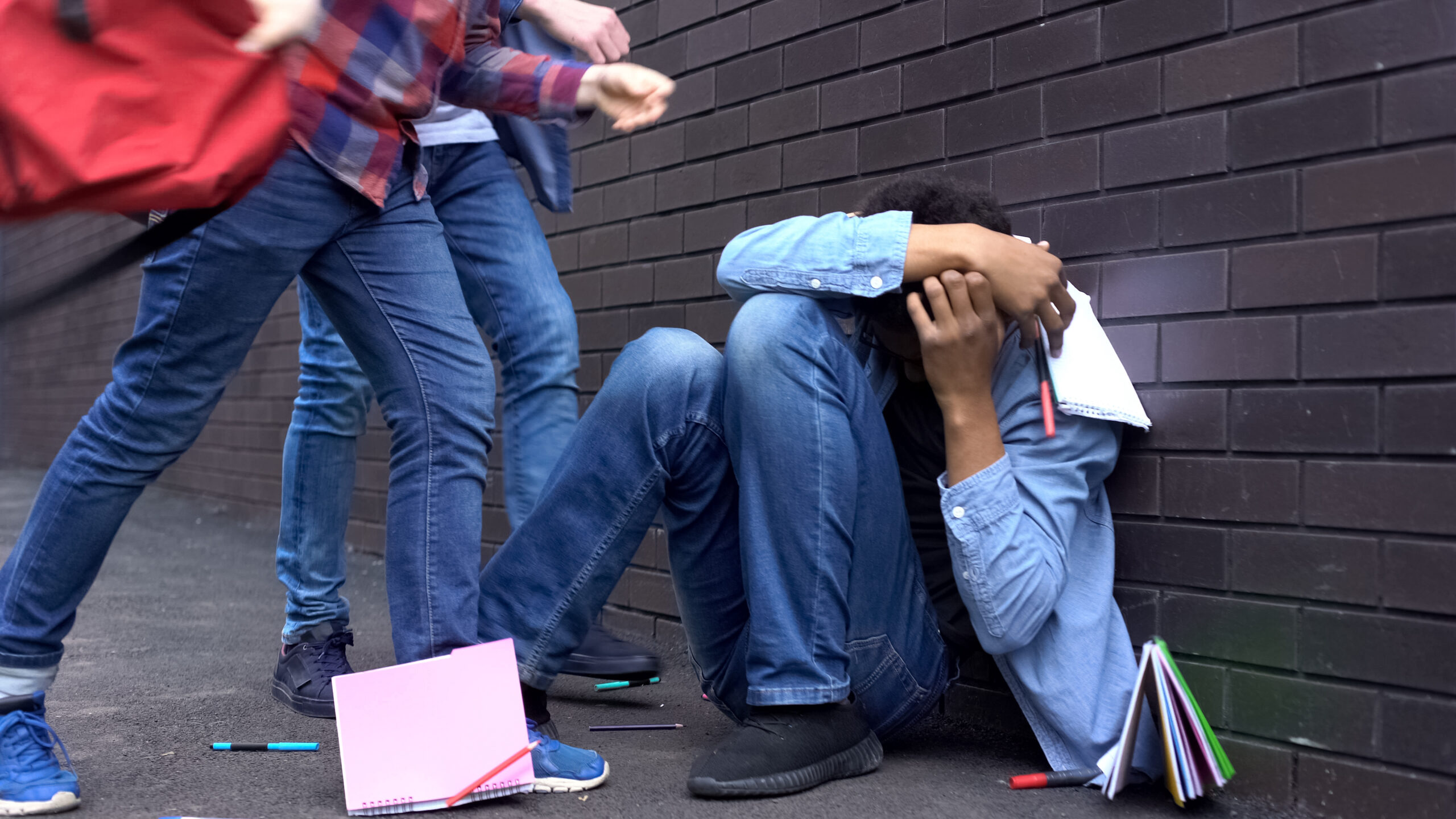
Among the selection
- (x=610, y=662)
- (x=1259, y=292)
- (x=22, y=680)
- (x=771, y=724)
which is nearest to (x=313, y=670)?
(x=610, y=662)

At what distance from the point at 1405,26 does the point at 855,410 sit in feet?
3.44

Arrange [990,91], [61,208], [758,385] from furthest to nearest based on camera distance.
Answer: [990,91] < [758,385] < [61,208]

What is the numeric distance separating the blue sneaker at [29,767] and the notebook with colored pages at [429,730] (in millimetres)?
439

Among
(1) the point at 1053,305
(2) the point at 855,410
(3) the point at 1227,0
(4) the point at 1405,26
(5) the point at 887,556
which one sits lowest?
(5) the point at 887,556

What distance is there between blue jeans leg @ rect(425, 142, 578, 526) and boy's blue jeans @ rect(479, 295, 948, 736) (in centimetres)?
67

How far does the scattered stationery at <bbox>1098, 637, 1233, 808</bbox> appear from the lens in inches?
69.1

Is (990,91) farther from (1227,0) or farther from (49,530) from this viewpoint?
(49,530)

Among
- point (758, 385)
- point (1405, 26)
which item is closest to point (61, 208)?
point (758, 385)

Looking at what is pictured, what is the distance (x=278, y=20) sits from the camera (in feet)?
4.78

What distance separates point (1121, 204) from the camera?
2.18 metres

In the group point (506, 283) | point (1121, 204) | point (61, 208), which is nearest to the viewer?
point (61, 208)

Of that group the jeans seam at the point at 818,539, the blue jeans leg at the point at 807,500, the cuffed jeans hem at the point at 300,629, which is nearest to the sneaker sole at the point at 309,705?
the cuffed jeans hem at the point at 300,629

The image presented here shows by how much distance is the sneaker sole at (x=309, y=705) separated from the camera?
2432mm

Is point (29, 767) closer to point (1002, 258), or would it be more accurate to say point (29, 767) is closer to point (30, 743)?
point (30, 743)
